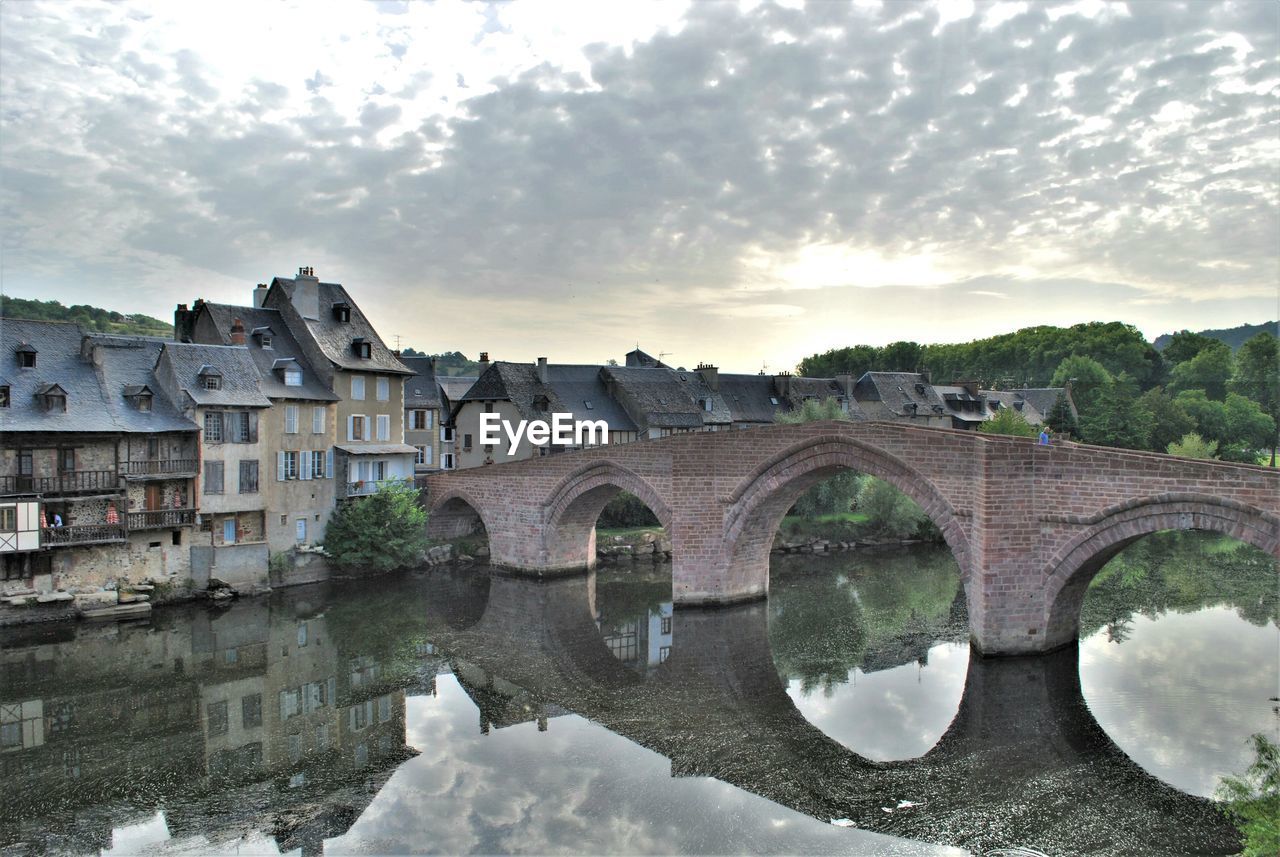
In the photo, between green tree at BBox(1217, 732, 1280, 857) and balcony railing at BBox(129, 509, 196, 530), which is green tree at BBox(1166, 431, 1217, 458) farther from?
balcony railing at BBox(129, 509, 196, 530)

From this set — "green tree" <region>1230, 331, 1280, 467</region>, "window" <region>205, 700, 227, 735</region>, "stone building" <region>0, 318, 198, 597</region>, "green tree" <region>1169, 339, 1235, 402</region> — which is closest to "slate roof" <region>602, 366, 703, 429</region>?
"stone building" <region>0, 318, 198, 597</region>

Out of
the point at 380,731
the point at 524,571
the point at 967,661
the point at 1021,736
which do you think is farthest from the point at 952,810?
the point at 524,571

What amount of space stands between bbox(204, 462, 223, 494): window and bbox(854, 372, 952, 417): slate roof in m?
37.9

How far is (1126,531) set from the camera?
18.4 metres

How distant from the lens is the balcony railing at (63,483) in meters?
24.5

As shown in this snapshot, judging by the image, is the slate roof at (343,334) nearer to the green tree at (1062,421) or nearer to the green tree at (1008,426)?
the green tree at (1008,426)

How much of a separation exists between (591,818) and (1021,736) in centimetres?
840

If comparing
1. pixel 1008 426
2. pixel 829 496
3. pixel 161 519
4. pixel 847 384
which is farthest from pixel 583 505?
pixel 847 384

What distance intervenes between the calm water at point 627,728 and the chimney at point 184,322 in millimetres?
12166

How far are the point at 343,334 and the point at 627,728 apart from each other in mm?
22496

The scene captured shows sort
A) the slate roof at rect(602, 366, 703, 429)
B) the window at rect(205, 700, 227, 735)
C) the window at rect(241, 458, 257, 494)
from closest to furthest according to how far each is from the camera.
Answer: the window at rect(205, 700, 227, 735)
the window at rect(241, 458, 257, 494)
the slate roof at rect(602, 366, 703, 429)

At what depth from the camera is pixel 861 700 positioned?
62.2ft

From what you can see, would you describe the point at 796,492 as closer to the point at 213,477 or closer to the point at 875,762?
the point at 875,762

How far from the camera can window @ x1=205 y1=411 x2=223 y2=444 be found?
28.2 meters
